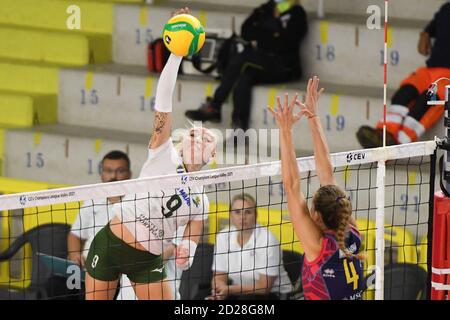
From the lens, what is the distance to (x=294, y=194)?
7953 mm

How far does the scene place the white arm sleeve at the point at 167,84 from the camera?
8562 mm

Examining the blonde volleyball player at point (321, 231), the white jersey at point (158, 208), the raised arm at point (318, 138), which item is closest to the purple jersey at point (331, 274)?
the blonde volleyball player at point (321, 231)

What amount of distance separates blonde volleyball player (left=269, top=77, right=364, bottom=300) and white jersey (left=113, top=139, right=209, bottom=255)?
1.09 m

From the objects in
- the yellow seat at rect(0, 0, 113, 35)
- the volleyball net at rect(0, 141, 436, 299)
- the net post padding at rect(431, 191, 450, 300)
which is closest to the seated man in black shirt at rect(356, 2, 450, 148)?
the volleyball net at rect(0, 141, 436, 299)

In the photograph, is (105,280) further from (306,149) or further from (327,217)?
(306,149)

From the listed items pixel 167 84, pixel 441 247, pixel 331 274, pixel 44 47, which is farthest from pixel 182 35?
pixel 44 47

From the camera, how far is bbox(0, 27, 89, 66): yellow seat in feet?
46.3

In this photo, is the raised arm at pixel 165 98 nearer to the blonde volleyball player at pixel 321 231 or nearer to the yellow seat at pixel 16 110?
the blonde volleyball player at pixel 321 231

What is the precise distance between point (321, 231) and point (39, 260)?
3750 millimetres

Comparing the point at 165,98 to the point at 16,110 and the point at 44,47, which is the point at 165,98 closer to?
the point at 16,110

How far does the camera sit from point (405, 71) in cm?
1288

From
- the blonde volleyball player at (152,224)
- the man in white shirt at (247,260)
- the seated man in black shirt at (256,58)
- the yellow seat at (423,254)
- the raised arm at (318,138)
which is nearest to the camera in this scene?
the raised arm at (318,138)

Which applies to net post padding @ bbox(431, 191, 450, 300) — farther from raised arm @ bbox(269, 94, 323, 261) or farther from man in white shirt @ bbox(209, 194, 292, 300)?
man in white shirt @ bbox(209, 194, 292, 300)
